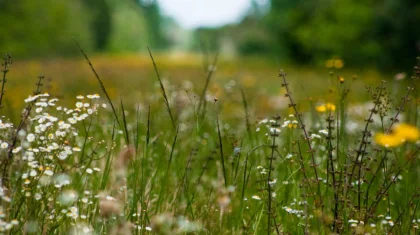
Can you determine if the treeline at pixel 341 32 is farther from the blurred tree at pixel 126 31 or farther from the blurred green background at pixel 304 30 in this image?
the blurred tree at pixel 126 31

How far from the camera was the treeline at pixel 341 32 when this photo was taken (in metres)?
16.9

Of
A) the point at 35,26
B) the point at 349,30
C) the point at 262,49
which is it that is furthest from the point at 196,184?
the point at 262,49

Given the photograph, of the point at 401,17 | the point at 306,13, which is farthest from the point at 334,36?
the point at 401,17

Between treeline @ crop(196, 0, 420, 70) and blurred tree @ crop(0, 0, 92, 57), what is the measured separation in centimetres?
655

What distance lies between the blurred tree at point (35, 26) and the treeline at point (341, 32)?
21.5 ft

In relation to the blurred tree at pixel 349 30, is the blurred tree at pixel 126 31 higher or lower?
higher

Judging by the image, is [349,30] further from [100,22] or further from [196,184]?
[196,184]

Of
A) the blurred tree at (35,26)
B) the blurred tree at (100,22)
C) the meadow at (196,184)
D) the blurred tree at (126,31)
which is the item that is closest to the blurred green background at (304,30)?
the blurred tree at (35,26)

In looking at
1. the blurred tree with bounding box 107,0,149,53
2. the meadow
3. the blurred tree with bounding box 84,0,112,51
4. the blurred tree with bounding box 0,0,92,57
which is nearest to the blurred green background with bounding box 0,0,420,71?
the blurred tree with bounding box 0,0,92,57

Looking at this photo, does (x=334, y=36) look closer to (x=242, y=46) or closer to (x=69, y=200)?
(x=242, y=46)

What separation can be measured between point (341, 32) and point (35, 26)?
13.0m

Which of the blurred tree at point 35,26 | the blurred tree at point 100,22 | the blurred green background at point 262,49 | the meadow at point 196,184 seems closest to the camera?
the meadow at point 196,184

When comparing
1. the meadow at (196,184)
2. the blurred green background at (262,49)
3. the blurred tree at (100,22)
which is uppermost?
the blurred tree at (100,22)

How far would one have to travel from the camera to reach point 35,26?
21.5 m
